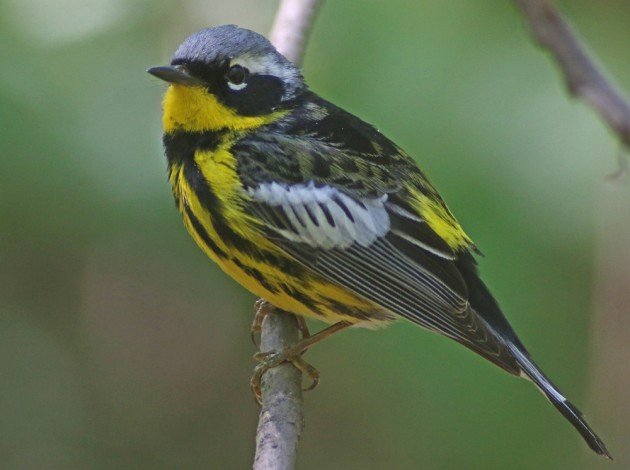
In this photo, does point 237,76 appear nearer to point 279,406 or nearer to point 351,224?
point 351,224

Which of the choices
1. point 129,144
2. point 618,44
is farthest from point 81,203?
point 618,44

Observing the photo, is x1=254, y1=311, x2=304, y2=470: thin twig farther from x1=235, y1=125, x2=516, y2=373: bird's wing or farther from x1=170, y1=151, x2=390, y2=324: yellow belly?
x1=235, y1=125, x2=516, y2=373: bird's wing

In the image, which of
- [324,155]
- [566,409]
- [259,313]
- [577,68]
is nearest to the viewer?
[577,68]

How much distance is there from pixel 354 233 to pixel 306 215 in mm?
164

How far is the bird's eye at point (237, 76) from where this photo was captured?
3320 millimetres

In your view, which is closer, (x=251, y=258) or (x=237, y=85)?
(x=251, y=258)

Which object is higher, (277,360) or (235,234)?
(235,234)

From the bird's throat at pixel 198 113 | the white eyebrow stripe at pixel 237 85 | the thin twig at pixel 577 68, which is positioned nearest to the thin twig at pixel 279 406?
the bird's throat at pixel 198 113

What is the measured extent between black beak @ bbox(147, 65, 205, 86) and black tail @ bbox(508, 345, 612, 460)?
1303 mm

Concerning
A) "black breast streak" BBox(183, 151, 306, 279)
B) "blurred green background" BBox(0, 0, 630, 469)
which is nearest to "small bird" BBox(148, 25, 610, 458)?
"black breast streak" BBox(183, 151, 306, 279)

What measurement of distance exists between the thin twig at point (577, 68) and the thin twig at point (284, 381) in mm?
1224

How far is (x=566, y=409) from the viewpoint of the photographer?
9.74 ft

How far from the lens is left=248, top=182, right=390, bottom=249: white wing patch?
3.21 metres

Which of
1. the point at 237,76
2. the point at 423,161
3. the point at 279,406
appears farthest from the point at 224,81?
the point at 279,406
